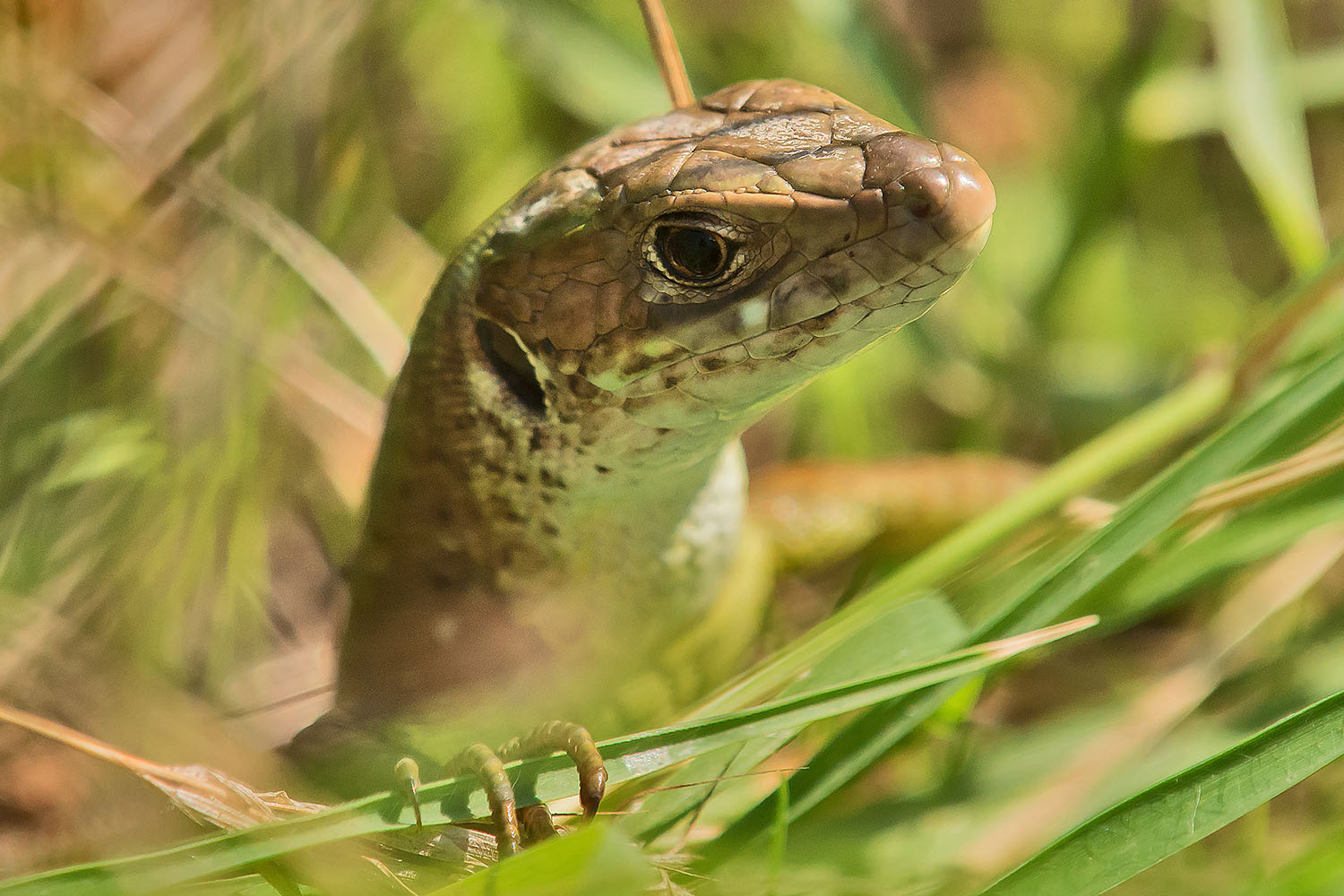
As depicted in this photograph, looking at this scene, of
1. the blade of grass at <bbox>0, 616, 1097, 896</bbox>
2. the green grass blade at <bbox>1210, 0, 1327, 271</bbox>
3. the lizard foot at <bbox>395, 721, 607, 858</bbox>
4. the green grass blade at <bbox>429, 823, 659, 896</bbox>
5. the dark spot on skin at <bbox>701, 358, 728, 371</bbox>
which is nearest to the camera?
the green grass blade at <bbox>429, 823, 659, 896</bbox>

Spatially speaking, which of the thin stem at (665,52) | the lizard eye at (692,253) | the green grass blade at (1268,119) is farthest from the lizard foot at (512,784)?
the green grass blade at (1268,119)

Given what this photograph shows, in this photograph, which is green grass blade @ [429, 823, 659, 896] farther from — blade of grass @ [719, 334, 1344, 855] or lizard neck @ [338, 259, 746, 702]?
lizard neck @ [338, 259, 746, 702]

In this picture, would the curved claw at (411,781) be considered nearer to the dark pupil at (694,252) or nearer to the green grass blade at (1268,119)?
the dark pupil at (694,252)

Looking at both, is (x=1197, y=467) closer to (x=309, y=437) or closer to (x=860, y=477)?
(x=860, y=477)

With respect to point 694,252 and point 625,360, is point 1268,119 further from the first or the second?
point 625,360

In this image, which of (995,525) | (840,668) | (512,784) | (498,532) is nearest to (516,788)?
(512,784)

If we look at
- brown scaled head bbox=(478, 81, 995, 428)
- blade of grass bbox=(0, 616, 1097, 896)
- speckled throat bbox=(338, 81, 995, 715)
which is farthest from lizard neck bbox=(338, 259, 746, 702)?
blade of grass bbox=(0, 616, 1097, 896)
